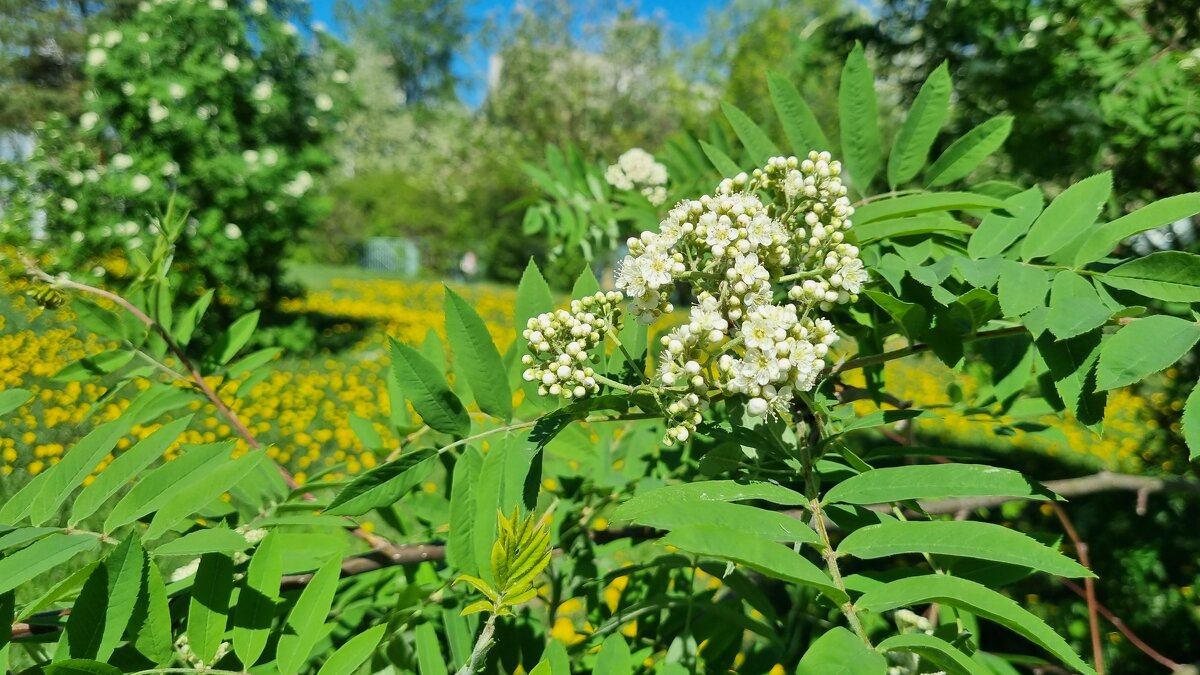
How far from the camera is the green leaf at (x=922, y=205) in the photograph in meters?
1.15

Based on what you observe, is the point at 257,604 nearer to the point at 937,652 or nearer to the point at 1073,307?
the point at 937,652

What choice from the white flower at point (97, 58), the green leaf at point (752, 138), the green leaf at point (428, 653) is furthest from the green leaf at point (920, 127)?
the white flower at point (97, 58)

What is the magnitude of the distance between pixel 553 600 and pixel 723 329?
0.79m

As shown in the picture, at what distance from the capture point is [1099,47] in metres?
2.89

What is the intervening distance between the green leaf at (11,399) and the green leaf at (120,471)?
6.4 inches

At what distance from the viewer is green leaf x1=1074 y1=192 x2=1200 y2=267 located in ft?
3.14

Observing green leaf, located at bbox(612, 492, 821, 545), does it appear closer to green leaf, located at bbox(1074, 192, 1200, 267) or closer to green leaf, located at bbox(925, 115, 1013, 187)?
green leaf, located at bbox(1074, 192, 1200, 267)

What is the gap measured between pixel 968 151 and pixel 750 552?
3.64ft

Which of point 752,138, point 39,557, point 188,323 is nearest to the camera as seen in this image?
point 39,557

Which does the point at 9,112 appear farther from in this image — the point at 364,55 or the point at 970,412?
the point at 364,55

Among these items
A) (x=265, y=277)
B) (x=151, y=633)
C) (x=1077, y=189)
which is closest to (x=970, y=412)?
(x=1077, y=189)

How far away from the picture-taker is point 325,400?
5039 millimetres

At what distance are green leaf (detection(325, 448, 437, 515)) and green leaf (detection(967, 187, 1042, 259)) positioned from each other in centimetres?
94

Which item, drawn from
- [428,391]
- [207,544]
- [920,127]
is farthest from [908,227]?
[207,544]
